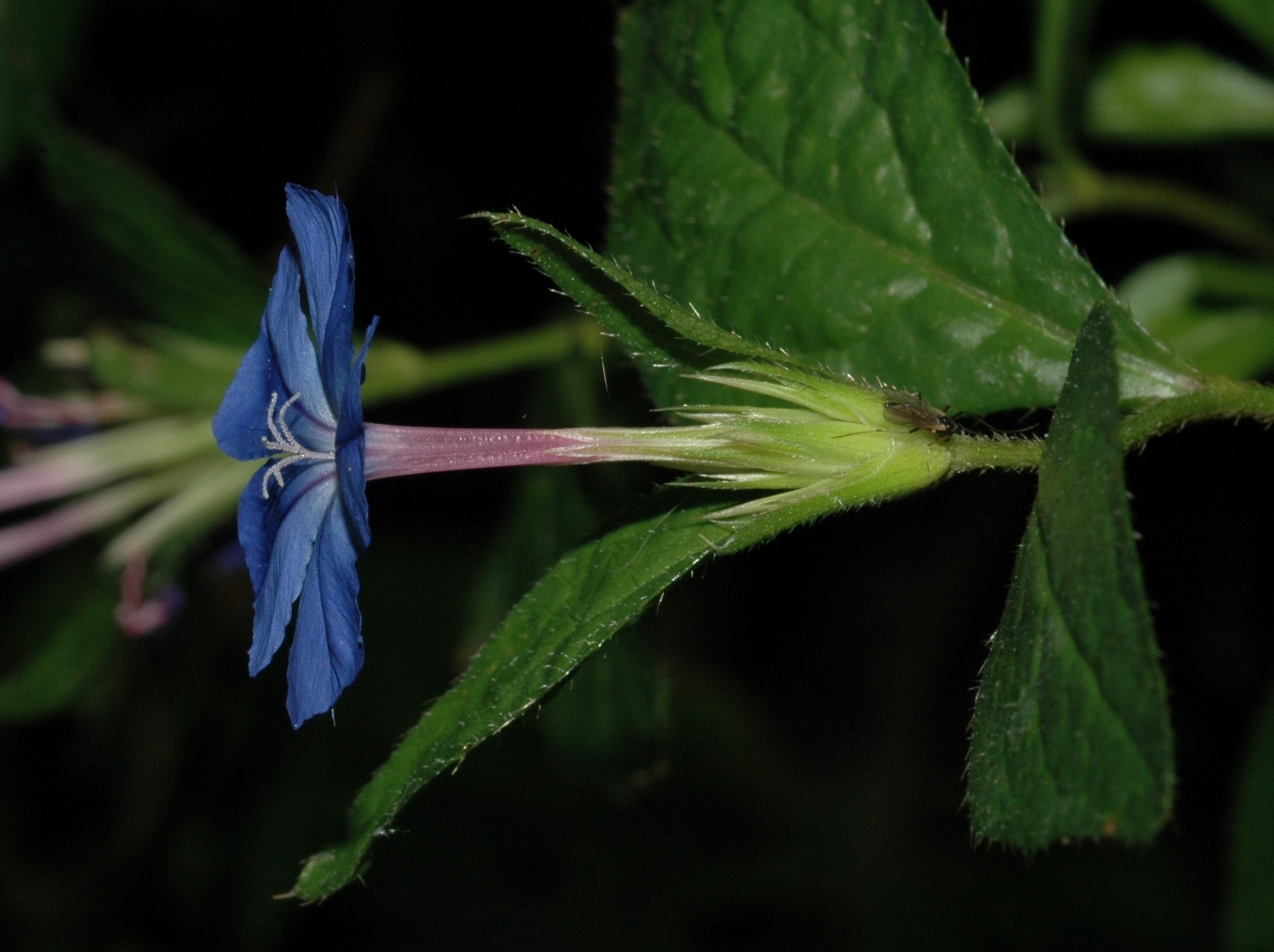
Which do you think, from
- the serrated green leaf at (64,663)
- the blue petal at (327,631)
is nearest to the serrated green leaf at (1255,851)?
the blue petal at (327,631)

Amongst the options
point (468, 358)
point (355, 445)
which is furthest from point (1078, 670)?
point (468, 358)

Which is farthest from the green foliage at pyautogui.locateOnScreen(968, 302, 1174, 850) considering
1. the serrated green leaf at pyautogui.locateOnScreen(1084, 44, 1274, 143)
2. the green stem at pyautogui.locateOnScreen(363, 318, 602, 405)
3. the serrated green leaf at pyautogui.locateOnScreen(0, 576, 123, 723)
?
the serrated green leaf at pyautogui.locateOnScreen(0, 576, 123, 723)

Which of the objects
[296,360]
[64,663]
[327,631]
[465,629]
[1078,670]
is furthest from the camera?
[465,629]

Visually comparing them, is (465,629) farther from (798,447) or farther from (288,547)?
(798,447)

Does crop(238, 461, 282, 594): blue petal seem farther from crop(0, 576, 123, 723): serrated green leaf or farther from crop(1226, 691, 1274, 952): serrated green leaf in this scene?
crop(1226, 691, 1274, 952): serrated green leaf

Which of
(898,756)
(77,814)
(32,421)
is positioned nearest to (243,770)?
(77,814)

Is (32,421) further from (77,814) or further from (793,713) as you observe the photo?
(793,713)
